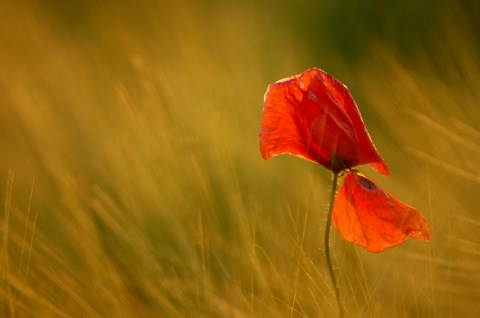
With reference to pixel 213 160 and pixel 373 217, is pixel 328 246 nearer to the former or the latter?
pixel 373 217

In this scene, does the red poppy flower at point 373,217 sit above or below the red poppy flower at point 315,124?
below

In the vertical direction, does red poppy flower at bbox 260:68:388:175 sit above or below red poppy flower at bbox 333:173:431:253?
above

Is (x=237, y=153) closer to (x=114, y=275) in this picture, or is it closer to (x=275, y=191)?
(x=275, y=191)

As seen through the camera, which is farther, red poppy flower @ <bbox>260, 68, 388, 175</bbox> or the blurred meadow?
the blurred meadow

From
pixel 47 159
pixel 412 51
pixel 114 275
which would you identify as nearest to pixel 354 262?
pixel 114 275

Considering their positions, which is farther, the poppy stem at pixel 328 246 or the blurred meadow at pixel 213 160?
the blurred meadow at pixel 213 160
